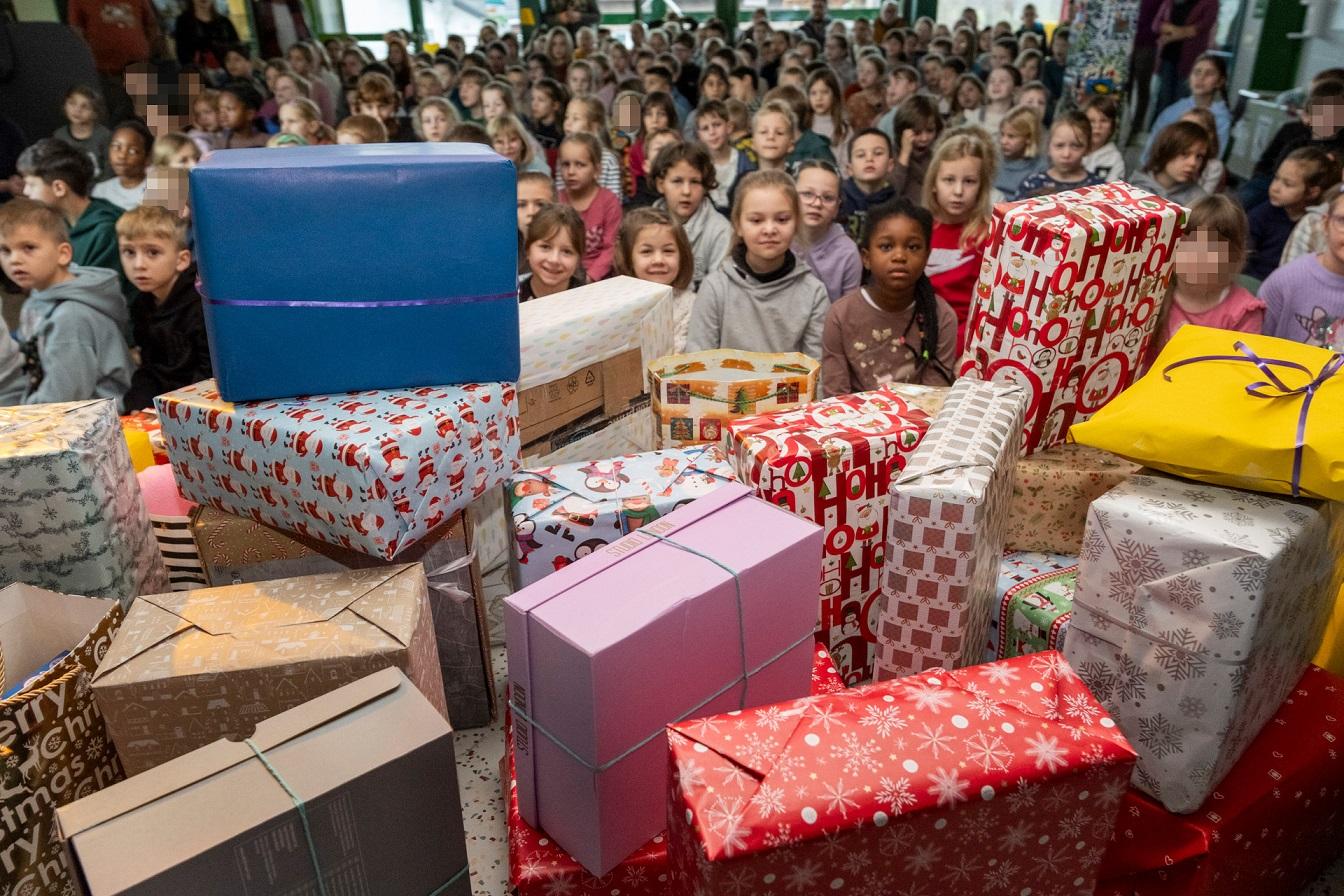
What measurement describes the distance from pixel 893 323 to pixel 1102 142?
3492mm

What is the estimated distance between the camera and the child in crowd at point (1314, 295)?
96.0 inches

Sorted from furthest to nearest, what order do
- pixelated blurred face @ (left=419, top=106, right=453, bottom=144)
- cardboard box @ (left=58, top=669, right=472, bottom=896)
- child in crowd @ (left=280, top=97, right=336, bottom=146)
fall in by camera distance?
1. child in crowd @ (left=280, top=97, right=336, bottom=146)
2. pixelated blurred face @ (left=419, top=106, right=453, bottom=144)
3. cardboard box @ (left=58, top=669, right=472, bottom=896)

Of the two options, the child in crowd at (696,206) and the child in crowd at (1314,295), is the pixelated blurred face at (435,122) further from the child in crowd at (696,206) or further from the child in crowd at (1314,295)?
the child in crowd at (1314,295)

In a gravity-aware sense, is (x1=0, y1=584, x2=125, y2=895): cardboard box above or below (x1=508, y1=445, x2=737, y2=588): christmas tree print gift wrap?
below

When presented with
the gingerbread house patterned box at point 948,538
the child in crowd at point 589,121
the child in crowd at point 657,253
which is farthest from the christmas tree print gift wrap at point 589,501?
the child in crowd at point 589,121

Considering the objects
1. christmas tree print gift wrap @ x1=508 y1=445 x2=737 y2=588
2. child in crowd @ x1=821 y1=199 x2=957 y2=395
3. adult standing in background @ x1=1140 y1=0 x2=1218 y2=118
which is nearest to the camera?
christmas tree print gift wrap @ x1=508 y1=445 x2=737 y2=588

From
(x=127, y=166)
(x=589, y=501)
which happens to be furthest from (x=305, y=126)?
(x=589, y=501)

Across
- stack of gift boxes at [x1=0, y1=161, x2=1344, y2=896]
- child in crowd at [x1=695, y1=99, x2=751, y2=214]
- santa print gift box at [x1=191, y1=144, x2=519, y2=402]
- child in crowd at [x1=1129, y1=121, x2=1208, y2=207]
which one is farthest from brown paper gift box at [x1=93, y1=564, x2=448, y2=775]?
child in crowd at [x1=695, y1=99, x2=751, y2=214]

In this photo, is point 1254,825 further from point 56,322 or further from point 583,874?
point 56,322

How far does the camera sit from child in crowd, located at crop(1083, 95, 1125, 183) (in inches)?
190

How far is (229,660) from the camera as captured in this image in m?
1.27

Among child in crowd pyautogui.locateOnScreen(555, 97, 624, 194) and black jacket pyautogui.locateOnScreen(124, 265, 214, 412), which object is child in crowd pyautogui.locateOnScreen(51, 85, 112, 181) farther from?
black jacket pyautogui.locateOnScreen(124, 265, 214, 412)

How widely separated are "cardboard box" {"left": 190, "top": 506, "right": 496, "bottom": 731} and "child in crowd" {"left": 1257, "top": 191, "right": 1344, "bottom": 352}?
7.33ft

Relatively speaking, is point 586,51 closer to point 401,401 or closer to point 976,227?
point 976,227
